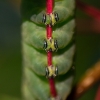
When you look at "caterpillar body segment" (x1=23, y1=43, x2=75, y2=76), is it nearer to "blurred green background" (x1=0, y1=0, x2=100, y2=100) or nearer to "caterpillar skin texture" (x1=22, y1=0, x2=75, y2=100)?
"caterpillar skin texture" (x1=22, y1=0, x2=75, y2=100)

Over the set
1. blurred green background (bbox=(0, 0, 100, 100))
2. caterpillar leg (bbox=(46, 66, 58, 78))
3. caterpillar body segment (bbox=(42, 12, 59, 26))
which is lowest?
blurred green background (bbox=(0, 0, 100, 100))

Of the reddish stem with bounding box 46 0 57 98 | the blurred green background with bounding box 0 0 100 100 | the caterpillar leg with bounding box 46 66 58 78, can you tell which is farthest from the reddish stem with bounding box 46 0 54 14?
the blurred green background with bounding box 0 0 100 100

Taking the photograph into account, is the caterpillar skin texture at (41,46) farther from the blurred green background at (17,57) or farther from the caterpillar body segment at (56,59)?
the blurred green background at (17,57)

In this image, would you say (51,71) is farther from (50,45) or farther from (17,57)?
(17,57)

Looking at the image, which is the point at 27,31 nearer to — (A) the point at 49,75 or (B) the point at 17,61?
(A) the point at 49,75

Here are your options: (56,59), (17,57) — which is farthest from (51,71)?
(17,57)

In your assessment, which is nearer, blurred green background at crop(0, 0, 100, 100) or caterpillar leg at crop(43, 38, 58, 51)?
caterpillar leg at crop(43, 38, 58, 51)

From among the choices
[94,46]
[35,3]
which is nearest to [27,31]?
[35,3]

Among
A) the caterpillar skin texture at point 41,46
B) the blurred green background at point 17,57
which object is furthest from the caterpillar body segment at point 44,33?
the blurred green background at point 17,57
